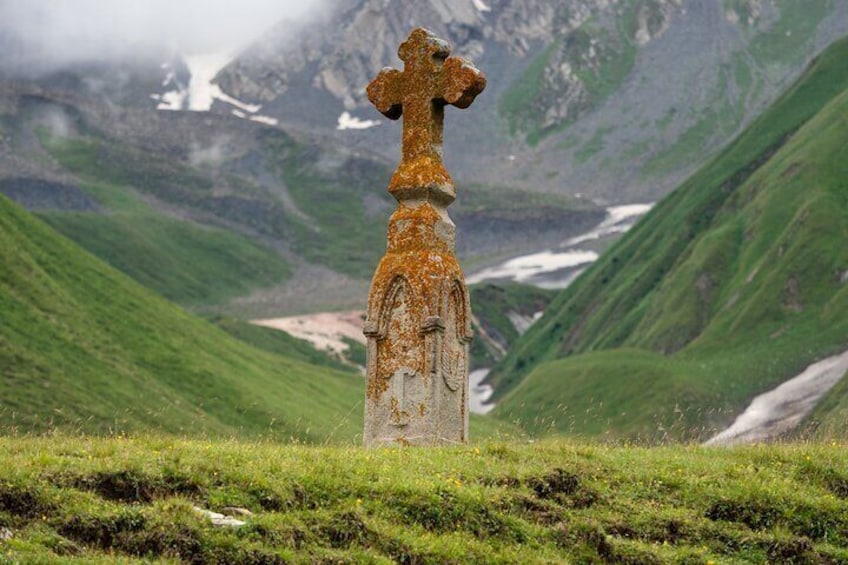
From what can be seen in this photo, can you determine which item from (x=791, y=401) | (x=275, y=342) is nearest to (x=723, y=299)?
(x=791, y=401)

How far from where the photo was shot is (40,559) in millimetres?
13664

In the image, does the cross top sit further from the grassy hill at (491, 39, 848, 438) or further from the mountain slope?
the grassy hill at (491, 39, 848, 438)

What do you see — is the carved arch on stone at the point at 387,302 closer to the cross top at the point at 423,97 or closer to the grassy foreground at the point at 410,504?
the cross top at the point at 423,97

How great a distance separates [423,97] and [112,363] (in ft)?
165

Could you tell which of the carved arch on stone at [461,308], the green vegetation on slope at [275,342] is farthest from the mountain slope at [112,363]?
the green vegetation on slope at [275,342]

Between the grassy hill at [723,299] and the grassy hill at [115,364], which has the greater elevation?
the grassy hill at [723,299]

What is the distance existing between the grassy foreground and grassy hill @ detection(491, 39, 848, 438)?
2274 inches

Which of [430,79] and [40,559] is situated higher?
[430,79]

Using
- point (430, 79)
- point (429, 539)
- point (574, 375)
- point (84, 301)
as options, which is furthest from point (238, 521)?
point (574, 375)

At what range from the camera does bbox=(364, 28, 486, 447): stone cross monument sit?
71.3ft

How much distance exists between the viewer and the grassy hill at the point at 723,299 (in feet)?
344

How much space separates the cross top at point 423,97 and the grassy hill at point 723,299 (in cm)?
5376

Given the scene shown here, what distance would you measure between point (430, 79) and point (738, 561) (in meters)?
10.6

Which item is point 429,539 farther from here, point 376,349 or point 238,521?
point 376,349
